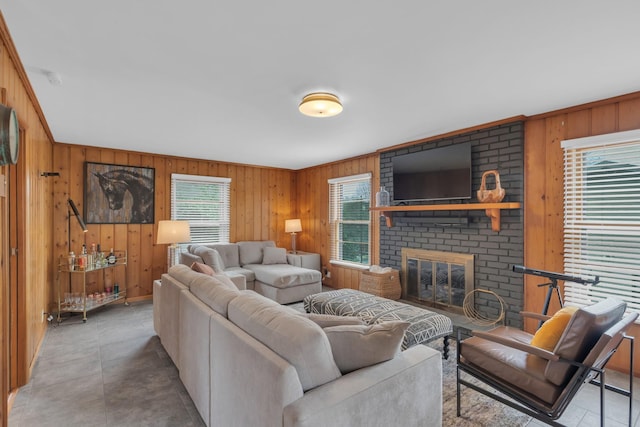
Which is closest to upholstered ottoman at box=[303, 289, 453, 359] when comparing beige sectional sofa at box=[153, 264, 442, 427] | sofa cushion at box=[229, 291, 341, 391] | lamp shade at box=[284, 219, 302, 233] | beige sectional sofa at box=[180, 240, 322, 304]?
beige sectional sofa at box=[153, 264, 442, 427]

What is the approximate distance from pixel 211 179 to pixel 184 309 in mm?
3625

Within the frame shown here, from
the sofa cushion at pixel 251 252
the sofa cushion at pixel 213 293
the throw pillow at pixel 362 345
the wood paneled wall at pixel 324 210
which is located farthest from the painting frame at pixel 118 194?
the throw pillow at pixel 362 345

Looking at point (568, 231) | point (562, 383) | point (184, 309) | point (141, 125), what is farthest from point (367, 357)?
point (141, 125)

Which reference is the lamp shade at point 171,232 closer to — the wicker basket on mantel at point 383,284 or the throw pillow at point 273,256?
the throw pillow at point 273,256

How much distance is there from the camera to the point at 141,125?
3521 millimetres

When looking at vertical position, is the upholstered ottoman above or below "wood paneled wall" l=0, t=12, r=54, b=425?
below

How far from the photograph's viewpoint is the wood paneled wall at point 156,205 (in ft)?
14.4

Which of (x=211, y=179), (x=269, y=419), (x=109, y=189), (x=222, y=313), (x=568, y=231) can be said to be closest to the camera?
(x=269, y=419)

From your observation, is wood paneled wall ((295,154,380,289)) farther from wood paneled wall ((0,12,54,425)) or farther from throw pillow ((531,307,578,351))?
wood paneled wall ((0,12,54,425))

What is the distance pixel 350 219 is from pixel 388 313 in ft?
9.14

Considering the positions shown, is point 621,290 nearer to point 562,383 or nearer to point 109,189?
point 562,383

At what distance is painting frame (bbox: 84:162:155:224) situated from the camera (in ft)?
14.9

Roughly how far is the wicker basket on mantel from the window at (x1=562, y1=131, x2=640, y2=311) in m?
1.87

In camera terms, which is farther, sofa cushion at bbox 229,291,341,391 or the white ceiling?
the white ceiling
